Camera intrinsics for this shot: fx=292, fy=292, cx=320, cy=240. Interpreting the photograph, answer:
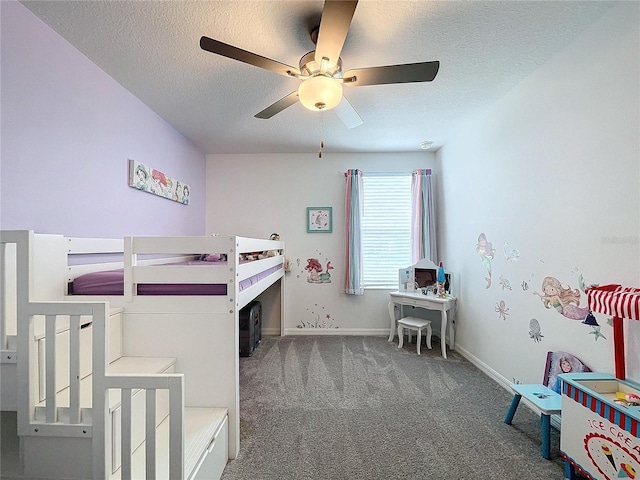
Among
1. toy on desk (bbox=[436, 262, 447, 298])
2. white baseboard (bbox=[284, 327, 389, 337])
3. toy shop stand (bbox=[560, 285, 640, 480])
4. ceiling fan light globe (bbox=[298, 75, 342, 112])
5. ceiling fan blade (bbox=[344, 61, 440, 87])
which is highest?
ceiling fan blade (bbox=[344, 61, 440, 87])

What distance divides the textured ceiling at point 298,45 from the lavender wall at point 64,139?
127mm

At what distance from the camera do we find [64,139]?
1.70 meters

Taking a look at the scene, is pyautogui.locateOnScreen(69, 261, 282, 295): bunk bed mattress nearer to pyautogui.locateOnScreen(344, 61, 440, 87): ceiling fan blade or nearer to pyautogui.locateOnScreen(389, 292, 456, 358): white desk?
pyautogui.locateOnScreen(344, 61, 440, 87): ceiling fan blade

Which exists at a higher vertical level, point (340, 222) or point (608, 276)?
point (340, 222)

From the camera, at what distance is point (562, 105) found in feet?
5.80

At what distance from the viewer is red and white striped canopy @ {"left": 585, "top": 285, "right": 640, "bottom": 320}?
123cm

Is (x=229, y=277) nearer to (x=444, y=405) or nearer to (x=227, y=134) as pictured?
(x=444, y=405)

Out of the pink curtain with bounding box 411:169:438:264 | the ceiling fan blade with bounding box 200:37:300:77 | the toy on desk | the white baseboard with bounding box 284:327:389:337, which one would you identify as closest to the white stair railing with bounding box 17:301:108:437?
the ceiling fan blade with bounding box 200:37:300:77

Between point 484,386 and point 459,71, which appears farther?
point 484,386

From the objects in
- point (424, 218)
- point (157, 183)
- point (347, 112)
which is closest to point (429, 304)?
point (424, 218)

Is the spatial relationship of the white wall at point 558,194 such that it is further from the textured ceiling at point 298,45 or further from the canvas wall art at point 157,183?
the canvas wall art at point 157,183

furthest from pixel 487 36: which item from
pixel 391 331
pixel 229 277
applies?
pixel 391 331

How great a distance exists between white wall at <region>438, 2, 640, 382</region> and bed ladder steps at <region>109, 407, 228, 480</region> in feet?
6.54

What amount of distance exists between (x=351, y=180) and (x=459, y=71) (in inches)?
72.6
